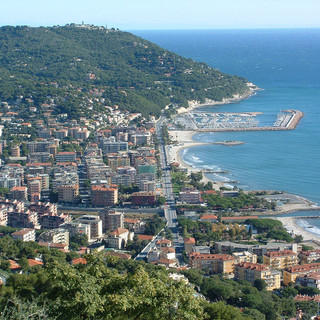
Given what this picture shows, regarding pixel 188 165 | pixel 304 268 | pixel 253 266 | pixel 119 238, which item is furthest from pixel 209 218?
pixel 188 165

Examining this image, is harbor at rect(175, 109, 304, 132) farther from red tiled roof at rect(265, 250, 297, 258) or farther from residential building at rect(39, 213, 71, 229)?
red tiled roof at rect(265, 250, 297, 258)

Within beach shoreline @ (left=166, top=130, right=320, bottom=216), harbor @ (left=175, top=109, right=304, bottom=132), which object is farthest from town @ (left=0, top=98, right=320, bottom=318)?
harbor @ (left=175, top=109, right=304, bottom=132)

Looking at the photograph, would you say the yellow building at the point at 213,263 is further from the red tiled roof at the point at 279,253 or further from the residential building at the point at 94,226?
the residential building at the point at 94,226

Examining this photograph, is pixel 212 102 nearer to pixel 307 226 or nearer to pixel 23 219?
pixel 307 226

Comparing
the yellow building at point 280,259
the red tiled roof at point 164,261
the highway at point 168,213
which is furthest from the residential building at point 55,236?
the yellow building at point 280,259

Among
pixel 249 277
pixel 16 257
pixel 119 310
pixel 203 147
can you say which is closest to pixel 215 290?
pixel 249 277

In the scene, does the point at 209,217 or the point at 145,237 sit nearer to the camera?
the point at 145,237

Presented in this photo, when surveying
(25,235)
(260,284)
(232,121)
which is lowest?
(260,284)
